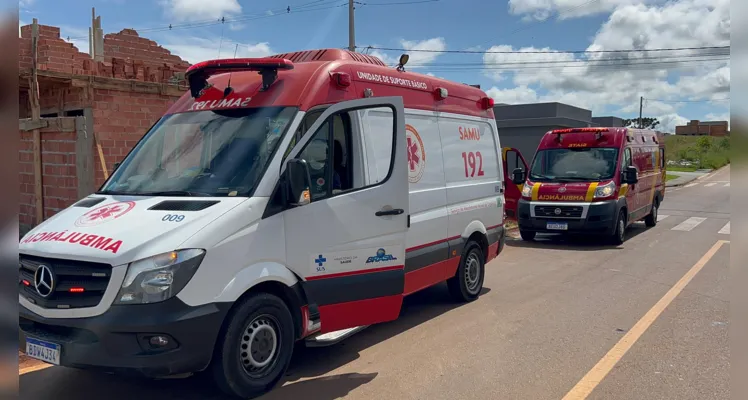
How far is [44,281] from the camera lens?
4070mm

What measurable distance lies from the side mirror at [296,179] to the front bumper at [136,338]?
1073mm

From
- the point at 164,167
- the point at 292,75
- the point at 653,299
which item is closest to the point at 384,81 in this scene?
the point at 292,75

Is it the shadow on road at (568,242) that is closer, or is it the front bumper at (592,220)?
the front bumper at (592,220)

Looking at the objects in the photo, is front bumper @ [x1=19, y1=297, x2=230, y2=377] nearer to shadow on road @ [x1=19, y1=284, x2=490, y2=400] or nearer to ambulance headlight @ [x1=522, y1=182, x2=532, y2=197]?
shadow on road @ [x1=19, y1=284, x2=490, y2=400]

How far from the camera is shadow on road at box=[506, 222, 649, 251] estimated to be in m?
12.2

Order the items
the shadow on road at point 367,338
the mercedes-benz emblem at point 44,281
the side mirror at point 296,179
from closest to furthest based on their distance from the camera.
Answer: the mercedes-benz emblem at point 44,281, the side mirror at point 296,179, the shadow on road at point 367,338

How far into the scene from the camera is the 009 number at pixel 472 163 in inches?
298

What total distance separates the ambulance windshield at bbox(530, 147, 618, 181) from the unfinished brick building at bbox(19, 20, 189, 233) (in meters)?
7.87

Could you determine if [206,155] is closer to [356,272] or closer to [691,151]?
[356,272]

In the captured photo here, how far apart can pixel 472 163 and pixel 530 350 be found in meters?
2.85

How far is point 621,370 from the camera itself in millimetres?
5121

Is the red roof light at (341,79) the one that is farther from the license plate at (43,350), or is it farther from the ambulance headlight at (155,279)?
the license plate at (43,350)

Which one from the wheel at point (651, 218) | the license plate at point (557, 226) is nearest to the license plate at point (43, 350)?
the license plate at point (557, 226)

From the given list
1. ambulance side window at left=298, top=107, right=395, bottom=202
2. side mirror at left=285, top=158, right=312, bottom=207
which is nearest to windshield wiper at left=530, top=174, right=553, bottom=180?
ambulance side window at left=298, top=107, right=395, bottom=202
